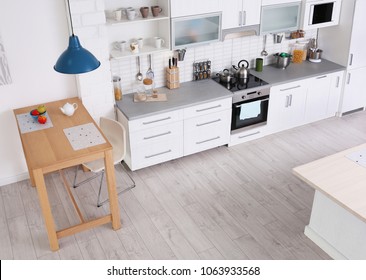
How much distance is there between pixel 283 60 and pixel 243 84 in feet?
2.82

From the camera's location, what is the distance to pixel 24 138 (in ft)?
13.3

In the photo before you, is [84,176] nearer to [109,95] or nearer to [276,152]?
[109,95]

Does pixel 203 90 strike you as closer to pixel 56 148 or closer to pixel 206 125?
pixel 206 125

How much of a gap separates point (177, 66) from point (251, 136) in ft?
4.40

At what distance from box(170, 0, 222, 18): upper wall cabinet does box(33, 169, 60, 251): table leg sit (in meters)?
2.32

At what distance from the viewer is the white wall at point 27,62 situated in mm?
4344

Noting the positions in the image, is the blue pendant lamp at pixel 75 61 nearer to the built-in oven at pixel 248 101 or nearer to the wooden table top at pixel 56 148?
the wooden table top at pixel 56 148

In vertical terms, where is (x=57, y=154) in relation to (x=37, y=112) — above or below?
below

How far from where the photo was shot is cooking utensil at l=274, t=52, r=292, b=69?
19.4 ft

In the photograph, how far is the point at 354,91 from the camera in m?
6.23

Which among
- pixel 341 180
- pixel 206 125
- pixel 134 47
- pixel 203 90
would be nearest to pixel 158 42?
pixel 134 47

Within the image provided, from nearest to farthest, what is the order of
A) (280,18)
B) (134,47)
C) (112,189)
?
1. (112,189)
2. (134,47)
3. (280,18)

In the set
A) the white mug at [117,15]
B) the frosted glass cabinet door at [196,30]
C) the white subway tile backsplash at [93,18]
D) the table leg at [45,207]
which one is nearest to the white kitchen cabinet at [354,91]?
the frosted glass cabinet door at [196,30]
